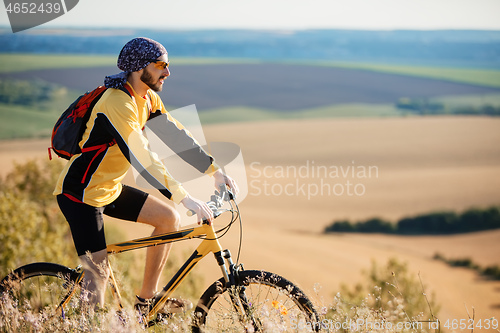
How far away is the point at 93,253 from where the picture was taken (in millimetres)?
3346

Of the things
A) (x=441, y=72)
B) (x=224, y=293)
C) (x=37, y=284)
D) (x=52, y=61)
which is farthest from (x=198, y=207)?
(x=441, y=72)

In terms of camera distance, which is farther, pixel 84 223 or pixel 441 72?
pixel 441 72

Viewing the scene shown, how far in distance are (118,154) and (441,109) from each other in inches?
4351

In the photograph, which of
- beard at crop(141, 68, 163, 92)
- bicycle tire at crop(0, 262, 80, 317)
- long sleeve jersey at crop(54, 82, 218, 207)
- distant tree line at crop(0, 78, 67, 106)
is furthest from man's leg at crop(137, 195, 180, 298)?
distant tree line at crop(0, 78, 67, 106)

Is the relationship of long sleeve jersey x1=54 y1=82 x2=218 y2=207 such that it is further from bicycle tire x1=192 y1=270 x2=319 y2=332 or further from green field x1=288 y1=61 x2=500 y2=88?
green field x1=288 y1=61 x2=500 y2=88

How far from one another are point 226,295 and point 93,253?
88 centimetres

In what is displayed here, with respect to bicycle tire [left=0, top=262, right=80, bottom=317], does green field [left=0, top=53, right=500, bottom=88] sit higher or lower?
lower

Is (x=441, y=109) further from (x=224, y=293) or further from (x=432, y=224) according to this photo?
(x=224, y=293)

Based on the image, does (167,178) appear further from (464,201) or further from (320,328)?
(464,201)

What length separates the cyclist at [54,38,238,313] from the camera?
3088mm

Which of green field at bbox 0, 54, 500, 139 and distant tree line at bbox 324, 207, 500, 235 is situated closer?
distant tree line at bbox 324, 207, 500, 235

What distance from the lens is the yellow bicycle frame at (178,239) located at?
3344 mm

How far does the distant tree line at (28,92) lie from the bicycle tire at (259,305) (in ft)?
312

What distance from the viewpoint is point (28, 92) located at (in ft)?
314
